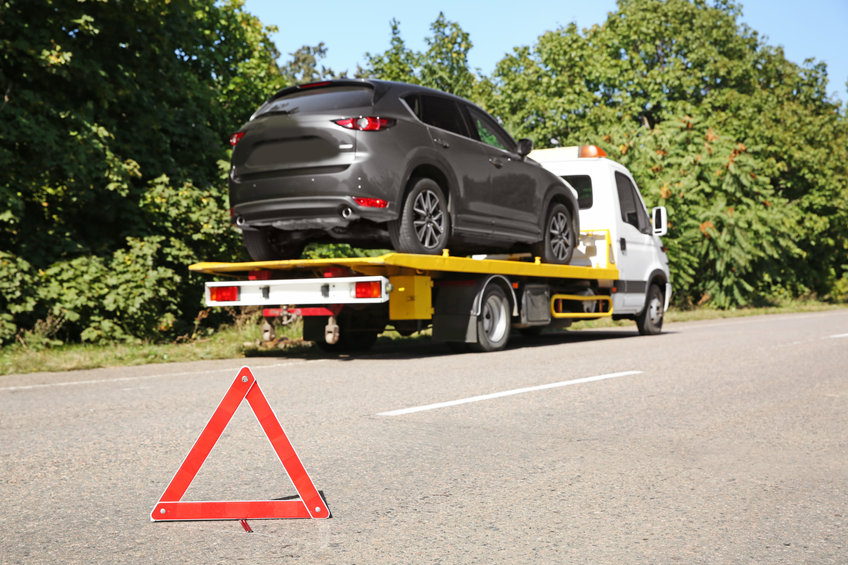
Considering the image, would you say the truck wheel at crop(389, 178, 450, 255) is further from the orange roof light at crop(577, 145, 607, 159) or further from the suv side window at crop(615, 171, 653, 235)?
the suv side window at crop(615, 171, 653, 235)

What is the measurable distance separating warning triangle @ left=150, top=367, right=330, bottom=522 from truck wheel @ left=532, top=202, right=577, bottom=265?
8.87 metres

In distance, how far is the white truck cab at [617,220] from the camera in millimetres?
→ 14414

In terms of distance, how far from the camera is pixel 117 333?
45.8ft

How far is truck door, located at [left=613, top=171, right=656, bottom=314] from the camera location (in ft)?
48.1

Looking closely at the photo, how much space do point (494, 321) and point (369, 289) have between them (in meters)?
2.62

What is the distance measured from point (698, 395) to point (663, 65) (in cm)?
4062

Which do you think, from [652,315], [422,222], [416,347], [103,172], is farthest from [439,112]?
[652,315]

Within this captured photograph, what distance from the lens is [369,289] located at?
31.7 ft

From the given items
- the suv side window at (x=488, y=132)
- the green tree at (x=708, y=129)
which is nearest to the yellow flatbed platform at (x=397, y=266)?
the suv side window at (x=488, y=132)

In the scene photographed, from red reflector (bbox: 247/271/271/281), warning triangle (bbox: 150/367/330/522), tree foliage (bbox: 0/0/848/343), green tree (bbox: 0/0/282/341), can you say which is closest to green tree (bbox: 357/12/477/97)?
tree foliage (bbox: 0/0/848/343)

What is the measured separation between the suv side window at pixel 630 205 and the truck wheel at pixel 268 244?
5985mm

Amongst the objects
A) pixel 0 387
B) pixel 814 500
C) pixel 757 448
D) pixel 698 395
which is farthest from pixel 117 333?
pixel 814 500

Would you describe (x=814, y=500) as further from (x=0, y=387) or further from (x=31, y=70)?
(x=31, y=70)

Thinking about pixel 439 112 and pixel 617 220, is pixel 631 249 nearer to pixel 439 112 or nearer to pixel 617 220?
pixel 617 220
